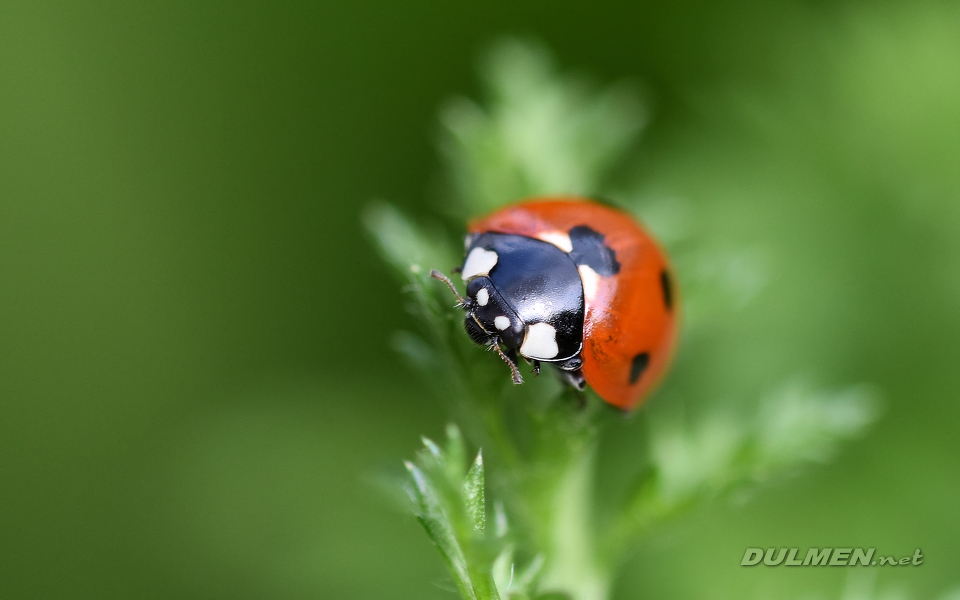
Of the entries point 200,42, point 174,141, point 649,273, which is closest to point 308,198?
point 174,141

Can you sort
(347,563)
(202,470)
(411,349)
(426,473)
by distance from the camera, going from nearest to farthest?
1. (426,473)
2. (411,349)
3. (347,563)
4. (202,470)

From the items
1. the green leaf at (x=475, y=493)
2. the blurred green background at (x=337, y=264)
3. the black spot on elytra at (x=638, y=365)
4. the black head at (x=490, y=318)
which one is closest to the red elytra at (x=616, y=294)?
the black spot on elytra at (x=638, y=365)

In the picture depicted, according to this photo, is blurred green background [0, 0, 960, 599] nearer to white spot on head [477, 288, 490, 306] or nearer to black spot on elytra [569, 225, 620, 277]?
black spot on elytra [569, 225, 620, 277]

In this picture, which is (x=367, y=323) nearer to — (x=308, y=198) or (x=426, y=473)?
(x=308, y=198)

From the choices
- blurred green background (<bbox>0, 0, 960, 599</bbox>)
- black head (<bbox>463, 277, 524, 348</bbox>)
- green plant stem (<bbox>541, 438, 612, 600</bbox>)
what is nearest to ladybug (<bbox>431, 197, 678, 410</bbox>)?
black head (<bbox>463, 277, 524, 348</bbox>)

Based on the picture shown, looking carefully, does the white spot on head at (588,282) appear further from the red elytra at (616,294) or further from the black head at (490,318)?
the black head at (490,318)
